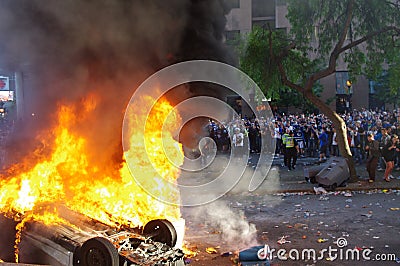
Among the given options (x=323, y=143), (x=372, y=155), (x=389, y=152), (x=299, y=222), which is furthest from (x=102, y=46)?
(x=323, y=143)

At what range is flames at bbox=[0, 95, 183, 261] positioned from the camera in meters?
6.66

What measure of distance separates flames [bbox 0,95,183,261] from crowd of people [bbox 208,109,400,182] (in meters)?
6.13

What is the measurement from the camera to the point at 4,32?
6.72 metres

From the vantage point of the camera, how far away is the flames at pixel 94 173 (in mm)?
6664

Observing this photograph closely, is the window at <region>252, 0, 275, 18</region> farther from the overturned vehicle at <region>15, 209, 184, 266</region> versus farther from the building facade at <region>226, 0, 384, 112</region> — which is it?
the overturned vehicle at <region>15, 209, 184, 266</region>

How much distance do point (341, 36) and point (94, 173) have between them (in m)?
8.28

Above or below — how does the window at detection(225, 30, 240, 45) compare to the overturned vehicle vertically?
above

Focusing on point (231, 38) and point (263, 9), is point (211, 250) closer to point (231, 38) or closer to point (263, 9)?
point (231, 38)

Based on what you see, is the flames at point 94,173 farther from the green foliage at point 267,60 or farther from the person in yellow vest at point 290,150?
the person in yellow vest at point 290,150

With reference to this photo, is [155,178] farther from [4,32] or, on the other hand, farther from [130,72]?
[4,32]

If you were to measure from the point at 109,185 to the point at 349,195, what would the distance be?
680 centimetres

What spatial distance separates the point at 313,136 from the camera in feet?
61.7

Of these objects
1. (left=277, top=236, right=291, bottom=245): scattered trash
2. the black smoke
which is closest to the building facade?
the black smoke

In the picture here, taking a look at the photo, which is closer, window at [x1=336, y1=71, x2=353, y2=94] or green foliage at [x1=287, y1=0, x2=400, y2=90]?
green foliage at [x1=287, y1=0, x2=400, y2=90]
